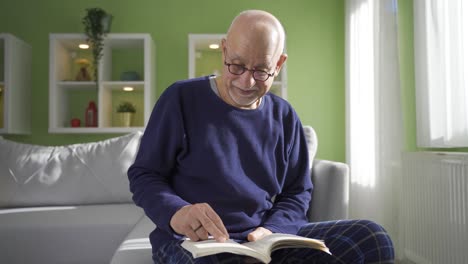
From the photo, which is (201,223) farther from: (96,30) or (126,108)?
(96,30)

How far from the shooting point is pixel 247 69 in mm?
1167

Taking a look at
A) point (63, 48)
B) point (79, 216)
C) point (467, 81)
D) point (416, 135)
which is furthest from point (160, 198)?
point (63, 48)

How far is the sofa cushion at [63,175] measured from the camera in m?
2.43

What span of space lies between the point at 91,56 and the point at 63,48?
236mm

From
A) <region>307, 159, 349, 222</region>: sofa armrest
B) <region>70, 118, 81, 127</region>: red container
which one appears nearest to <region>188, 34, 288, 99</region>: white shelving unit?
<region>70, 118, 81, 127</region>: red container

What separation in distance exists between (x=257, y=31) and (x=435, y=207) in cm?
157

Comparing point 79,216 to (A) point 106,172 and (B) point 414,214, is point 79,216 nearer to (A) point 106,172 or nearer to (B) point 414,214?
(A) point 106,172

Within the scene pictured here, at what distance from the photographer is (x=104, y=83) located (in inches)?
141

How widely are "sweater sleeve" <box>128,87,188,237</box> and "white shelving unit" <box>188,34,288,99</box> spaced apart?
2373 mm

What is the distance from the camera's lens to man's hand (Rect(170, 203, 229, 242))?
3.18ft

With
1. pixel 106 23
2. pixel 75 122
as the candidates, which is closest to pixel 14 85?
pixel 75 122

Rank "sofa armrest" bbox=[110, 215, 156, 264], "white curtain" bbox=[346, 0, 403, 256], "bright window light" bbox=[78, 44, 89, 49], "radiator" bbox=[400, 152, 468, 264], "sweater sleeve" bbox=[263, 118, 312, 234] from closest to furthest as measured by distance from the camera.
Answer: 1. "sweater sleeve" bbox=[263, 118, 312, 234]
2. "sofa armrest" bbox=[110, 215, 156, 264]
3. "radiator" bbox=[400, 152, 468, 264]
4. "white curtain" bbox=[346, 0, 403, 256]
5. "bright window light" bbox=[78, 44, 89, 49]

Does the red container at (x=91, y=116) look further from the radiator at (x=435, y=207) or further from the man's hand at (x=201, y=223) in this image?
the man's hand at (x=201, y=223)

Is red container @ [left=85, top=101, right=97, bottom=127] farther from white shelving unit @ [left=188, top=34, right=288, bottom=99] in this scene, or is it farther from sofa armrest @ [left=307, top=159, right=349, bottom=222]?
sofa armrest @ [left=307, top=159, right=349, bottom=222]
